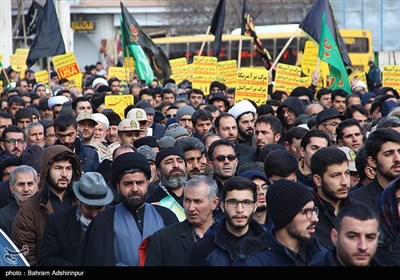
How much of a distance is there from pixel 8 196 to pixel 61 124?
211 cm

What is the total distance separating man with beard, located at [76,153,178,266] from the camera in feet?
27.1

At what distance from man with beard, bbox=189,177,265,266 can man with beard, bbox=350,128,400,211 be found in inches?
56.3

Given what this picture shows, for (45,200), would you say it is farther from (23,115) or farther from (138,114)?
(23,115)

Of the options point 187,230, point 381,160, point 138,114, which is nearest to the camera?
point 187,230

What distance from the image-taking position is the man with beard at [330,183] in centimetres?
847

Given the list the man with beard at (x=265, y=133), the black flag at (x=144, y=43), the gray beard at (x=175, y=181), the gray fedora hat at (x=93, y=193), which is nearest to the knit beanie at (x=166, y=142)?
the man with beard at (x=265, y=133)

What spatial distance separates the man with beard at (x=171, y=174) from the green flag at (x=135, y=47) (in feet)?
44.4

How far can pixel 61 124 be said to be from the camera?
12.9 m

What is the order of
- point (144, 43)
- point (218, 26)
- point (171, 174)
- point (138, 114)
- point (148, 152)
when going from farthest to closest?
point (218, 26), point (144, 43), point (138, 114), point (148, 152), point (171, 174)

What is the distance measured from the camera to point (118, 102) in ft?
60.8

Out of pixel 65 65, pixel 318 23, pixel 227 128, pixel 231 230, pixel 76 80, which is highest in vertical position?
pixel 318 23

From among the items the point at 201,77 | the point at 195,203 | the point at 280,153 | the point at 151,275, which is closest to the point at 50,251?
the point at 195,203

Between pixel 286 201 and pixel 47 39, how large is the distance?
16968mm

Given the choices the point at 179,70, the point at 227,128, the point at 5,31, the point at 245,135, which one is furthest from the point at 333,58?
the point at 5,31
